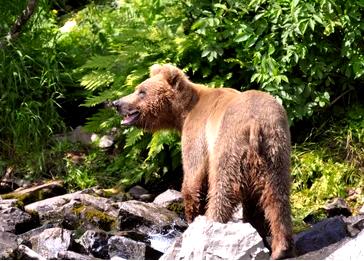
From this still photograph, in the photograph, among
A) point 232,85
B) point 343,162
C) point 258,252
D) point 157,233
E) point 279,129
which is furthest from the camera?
point 232,85

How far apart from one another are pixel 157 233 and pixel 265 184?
2.14m

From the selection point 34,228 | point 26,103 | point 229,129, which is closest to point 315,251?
point 229,129

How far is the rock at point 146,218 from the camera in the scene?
841cm

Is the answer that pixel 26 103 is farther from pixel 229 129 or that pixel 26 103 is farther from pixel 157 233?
pixel 229 129

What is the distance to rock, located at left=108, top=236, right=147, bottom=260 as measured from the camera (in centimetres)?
741

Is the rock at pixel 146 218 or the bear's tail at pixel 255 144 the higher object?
the bear's tail at pixel 255 144

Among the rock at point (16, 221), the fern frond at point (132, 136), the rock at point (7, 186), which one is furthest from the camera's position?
the rock at point (7, 186)

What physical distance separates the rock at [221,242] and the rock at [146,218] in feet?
7.45

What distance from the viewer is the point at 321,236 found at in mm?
7098

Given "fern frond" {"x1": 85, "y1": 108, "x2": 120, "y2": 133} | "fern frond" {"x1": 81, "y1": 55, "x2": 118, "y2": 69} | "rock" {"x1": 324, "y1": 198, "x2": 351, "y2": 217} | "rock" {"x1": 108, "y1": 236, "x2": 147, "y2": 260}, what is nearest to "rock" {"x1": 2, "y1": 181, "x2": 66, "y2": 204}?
"fern frond" {"x1": 85, "y1": 108, "x2": 120, "y2": 133}

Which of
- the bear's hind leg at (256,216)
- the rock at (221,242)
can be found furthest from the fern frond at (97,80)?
the rock at (221,242)

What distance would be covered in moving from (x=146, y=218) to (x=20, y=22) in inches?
160

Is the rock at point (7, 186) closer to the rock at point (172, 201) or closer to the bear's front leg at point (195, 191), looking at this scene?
A: the rock at point (172, 201)

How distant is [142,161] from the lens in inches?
424
